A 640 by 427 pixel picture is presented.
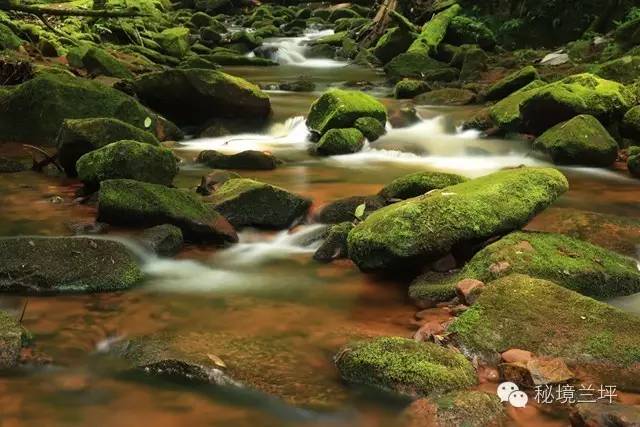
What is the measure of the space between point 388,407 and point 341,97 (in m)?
8.89

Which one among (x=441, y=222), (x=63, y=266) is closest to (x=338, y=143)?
(x=441, y=222)

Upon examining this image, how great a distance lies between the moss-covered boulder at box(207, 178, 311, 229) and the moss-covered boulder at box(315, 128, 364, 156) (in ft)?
13.4

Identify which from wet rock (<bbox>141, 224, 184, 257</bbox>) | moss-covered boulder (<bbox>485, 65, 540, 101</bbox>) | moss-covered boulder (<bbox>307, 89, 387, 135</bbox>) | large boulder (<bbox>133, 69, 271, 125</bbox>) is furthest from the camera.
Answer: moss-covered boulder (<bbox>485, 65, 540, 101</bbox>)

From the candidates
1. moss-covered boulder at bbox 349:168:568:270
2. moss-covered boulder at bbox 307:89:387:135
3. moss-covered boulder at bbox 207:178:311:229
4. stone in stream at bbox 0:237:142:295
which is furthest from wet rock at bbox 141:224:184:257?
moss-covered boulder at bbox 307:89:387:135

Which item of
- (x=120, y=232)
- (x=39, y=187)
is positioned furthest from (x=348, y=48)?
(x=120, y=232)

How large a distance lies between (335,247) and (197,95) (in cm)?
694

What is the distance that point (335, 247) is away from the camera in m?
6.57

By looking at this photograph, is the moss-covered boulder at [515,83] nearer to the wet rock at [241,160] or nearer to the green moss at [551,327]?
the wet rock at [241,160]

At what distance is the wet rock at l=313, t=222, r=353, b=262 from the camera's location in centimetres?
654

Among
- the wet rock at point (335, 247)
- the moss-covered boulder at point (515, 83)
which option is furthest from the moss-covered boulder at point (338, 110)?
the wet rock at point (335, 247)

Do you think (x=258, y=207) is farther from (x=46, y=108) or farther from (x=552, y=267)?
(x=46, y=108)

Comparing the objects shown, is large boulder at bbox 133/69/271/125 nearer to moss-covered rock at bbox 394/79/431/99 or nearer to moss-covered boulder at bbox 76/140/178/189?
moss-covered rock at bbox 394/79/431/99

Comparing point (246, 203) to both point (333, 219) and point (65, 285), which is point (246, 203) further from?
point (65, 285)

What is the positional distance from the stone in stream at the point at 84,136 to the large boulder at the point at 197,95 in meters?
3.53
